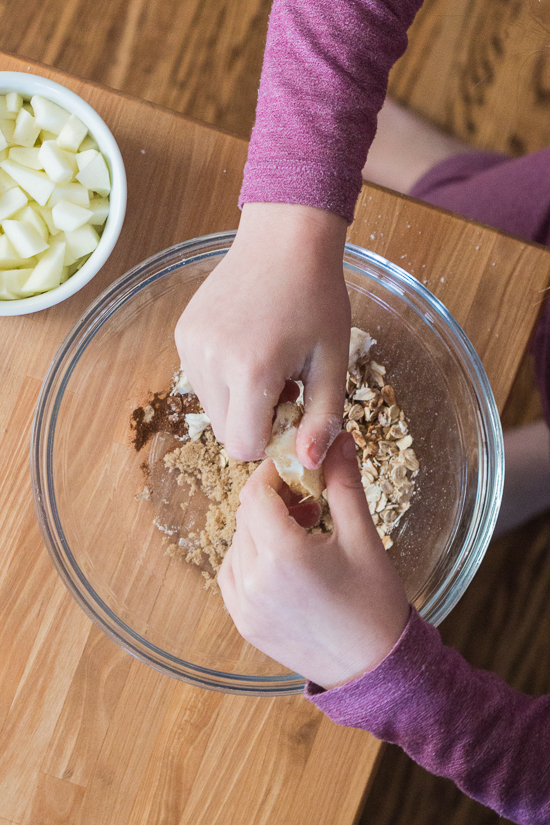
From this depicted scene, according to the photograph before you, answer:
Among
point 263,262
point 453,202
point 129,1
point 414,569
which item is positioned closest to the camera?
point 263,262

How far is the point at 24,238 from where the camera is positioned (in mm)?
697

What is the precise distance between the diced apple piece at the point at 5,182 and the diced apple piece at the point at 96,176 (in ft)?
0.24

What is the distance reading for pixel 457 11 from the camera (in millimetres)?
1257

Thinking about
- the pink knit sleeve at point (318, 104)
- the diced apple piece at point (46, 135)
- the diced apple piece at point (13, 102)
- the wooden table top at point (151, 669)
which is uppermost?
the pink knit sleeve at point (318, 104)

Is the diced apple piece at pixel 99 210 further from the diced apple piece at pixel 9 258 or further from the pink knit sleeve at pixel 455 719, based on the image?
the pink knit sleeve at pixel 455 719

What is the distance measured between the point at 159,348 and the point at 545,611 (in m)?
0.91

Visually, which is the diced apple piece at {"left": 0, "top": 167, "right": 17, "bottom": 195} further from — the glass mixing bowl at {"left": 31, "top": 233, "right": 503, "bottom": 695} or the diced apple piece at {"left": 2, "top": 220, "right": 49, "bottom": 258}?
the glass mixing bowl at {"left": 31, "top": 233, "right": 503, "bottom": 695}

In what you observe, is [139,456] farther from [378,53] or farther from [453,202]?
[453,202]

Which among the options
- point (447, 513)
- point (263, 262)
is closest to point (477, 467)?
point (447, 513)

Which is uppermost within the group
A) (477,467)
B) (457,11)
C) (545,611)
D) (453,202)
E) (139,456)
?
(457,11)

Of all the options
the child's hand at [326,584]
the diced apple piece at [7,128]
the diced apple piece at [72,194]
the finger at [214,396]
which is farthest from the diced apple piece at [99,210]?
the child's hand at [326,584]

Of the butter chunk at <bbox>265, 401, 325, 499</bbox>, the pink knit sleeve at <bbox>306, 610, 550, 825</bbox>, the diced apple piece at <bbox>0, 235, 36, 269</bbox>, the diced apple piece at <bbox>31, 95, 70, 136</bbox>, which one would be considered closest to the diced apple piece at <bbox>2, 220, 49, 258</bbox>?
the diced apple piece at <bbox>0, 235, 36, 269</bbox>

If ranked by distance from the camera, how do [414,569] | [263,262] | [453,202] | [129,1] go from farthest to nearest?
[129,1] → [453,202] → [414,569] → [263,262]

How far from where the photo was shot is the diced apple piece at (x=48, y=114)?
0.69 m
